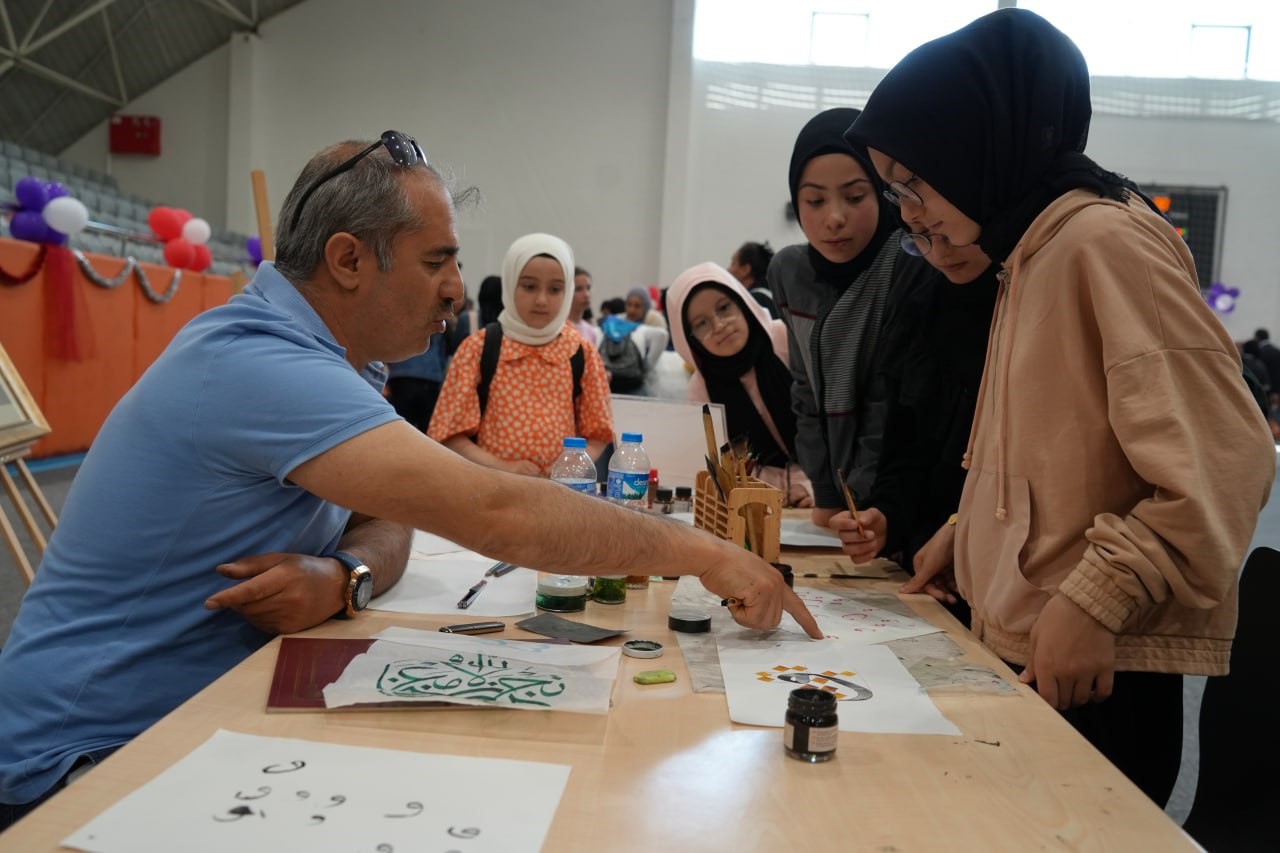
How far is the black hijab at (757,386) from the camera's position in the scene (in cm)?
269

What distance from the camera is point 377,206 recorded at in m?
1.36

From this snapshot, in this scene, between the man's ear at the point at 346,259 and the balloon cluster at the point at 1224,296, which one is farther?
the balloon cluster at the point at 1224,296

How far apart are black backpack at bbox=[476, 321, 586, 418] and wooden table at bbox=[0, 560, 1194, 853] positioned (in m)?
1.80

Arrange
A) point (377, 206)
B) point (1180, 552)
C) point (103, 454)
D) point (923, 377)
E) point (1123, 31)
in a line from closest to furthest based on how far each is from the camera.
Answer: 1. point (1180, 552)
2. point (103, 454)
3. point (377, 206)
4. point (923, 377)
5. point (1123, 31)

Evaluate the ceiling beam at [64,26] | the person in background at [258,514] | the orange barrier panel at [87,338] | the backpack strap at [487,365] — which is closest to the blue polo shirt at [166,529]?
the person in background at [258,514]

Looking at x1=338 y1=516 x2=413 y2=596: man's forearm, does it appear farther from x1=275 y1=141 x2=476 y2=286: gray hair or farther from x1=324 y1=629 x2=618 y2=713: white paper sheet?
x1=275 y1=141 x2=476 y2=286: gray hair

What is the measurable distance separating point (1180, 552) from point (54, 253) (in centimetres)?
641

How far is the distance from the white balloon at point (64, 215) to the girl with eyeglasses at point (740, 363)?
4.45 meters

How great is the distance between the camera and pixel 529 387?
116 inches

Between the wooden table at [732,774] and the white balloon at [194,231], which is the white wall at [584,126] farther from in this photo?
the wooden table at [732,774]

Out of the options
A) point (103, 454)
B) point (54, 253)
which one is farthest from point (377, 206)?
point (54, 253)

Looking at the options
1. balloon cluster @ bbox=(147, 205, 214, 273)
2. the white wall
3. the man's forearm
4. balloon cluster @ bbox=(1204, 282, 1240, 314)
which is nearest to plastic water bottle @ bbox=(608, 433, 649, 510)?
the man's forearm

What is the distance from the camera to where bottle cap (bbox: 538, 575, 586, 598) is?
4.79 ft

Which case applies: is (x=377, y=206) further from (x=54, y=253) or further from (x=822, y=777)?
(x=54, y=253)
